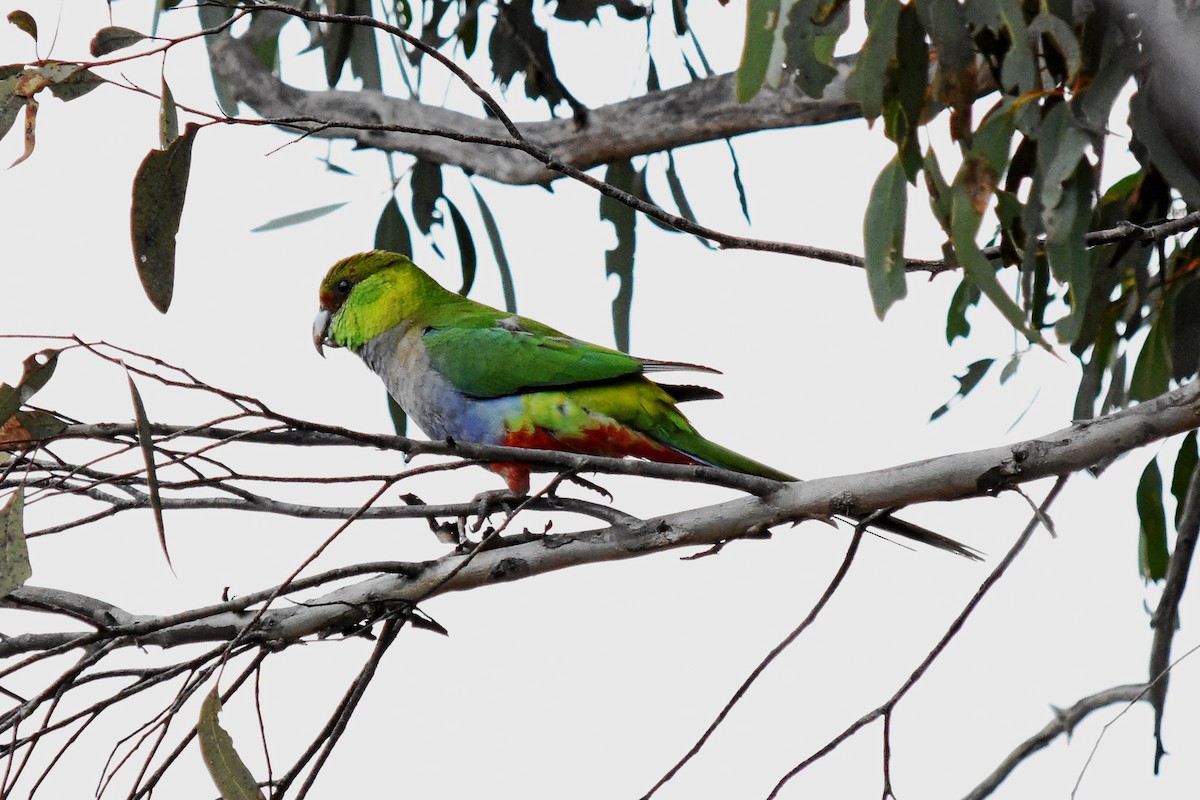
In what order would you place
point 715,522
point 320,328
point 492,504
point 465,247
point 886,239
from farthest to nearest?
point 465,247 < point 320,328 < point 492,504 < point 715,522 < point 886,239

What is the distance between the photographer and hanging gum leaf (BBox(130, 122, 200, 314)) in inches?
68.6

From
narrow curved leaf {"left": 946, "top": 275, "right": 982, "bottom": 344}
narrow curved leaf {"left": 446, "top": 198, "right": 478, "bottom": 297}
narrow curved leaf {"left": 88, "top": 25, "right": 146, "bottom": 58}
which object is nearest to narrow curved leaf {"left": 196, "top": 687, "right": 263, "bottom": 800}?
narrow curved leaf {"left": 88, "top": 25, "right": 146, "bottom": 58}

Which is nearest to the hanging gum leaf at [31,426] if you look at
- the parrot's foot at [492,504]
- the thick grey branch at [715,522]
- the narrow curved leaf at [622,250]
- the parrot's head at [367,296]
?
the thick grey branch at [715,522]

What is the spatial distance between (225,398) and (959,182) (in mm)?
1061

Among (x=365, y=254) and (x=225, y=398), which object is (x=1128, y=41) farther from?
(x=365, y=254)

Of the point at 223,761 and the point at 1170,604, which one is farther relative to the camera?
the point at 1170,604

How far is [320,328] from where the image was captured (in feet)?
12.8

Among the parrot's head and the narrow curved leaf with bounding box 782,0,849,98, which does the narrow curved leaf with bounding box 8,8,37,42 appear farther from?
the parrot's head

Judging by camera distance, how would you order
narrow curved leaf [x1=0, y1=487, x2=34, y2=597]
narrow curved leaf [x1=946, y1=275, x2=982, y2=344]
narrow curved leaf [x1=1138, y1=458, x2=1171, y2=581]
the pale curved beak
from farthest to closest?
the pale curved beak, narrow curved leaf [x1=946, y1=275, x2=982, y2=344], narrow curved leaf [x1=1138, y1=458, x2=1171, y2=581], narrow curved leaf [x1=0, y1=487, x2=34, y2=597]

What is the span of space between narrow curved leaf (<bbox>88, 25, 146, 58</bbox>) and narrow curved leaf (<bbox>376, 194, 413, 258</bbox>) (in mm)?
2284

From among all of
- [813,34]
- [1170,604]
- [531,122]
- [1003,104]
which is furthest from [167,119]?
[531,122]

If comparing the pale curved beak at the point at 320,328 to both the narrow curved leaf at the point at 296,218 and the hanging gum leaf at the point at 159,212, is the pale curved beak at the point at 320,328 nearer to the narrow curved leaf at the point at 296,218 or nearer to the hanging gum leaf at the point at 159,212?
the narrow curved leaf at the point at 296,218

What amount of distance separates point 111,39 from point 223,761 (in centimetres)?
102

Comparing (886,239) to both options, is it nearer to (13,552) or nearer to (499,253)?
(13,552)
